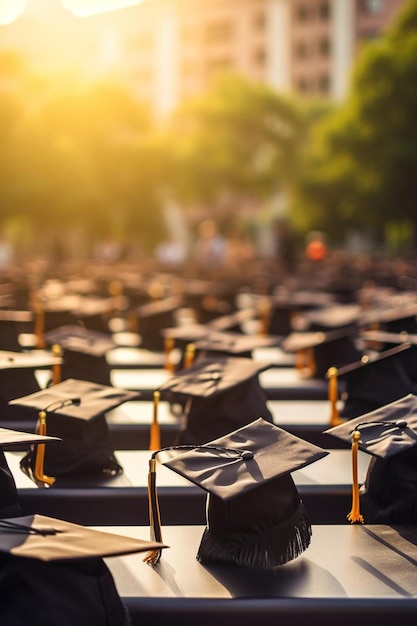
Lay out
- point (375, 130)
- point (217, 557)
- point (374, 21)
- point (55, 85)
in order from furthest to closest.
Result: point (374, 21) → point (55, 85) → point (375, 130) → point (217, 557)

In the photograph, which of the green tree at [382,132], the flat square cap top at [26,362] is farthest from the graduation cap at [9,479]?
the green tree at [382,132]

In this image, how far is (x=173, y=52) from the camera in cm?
5447

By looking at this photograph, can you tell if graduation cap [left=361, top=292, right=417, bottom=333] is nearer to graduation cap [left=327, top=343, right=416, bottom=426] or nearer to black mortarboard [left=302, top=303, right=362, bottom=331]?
black mortarboard [left=302, top=303, right=362, bottom=331]

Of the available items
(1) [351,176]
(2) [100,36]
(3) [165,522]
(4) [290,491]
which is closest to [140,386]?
(3) [165,522]

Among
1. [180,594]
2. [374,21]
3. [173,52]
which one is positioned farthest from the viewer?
[173,52]

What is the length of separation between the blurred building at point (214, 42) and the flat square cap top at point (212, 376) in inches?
1720

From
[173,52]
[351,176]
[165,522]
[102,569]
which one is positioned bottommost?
[165,522]

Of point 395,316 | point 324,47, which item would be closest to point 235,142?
point 395,316

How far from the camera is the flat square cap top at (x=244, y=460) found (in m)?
2.60

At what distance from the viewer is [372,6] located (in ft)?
162

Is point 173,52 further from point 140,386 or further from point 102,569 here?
point 102,569

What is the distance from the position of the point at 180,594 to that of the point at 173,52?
54.5 metres

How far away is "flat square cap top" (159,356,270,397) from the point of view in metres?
3.94

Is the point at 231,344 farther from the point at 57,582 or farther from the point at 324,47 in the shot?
the point at 324,47
